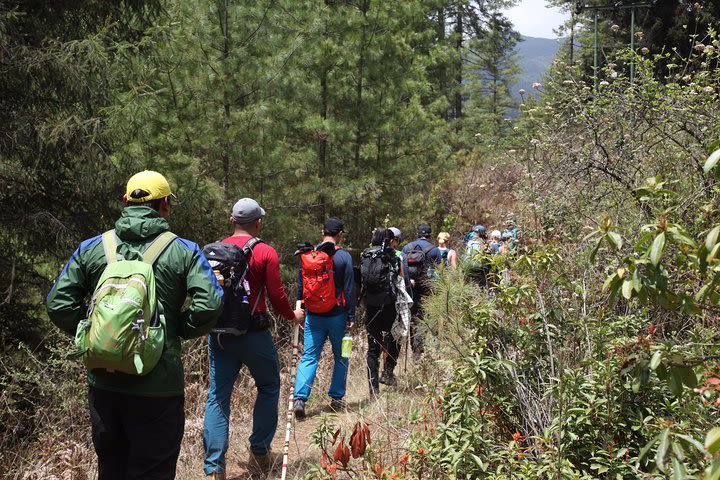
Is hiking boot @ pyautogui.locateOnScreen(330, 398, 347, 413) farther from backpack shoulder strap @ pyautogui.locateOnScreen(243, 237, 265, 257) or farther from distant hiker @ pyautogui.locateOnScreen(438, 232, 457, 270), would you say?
distant hiker @ pyautogui.locateOnScreen(438, 232, 457, 270)

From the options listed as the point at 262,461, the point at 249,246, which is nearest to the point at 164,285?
the point at 249,246

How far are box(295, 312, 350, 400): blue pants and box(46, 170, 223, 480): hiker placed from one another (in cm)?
308

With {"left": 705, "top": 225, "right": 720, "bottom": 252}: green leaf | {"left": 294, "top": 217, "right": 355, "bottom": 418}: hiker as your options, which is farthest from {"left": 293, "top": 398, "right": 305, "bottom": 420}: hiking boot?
{"left": 705, "top": 225, "right": 720, "bottom": 252}: green leaf

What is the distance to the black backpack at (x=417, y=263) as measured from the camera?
26.5ft

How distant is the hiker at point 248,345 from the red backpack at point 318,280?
1293mm

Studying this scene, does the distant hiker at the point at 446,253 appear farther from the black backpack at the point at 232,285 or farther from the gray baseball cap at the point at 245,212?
the black backpack at the point at 232,285

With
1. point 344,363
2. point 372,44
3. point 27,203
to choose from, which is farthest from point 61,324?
point 372,44

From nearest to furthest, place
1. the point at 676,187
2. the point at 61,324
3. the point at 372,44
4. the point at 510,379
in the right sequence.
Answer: the point at 61,324
the point at 510,379
the point at 676,187
the point at 372,44

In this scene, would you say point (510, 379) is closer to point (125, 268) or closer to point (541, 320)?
point (541, 320)

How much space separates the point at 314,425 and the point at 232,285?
91.2 inches

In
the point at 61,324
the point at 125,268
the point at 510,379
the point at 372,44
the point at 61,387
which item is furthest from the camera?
the point at 372,44

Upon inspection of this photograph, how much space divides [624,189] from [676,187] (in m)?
0.49

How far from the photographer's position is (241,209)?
16.0ft

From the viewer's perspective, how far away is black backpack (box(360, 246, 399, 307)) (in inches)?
277
